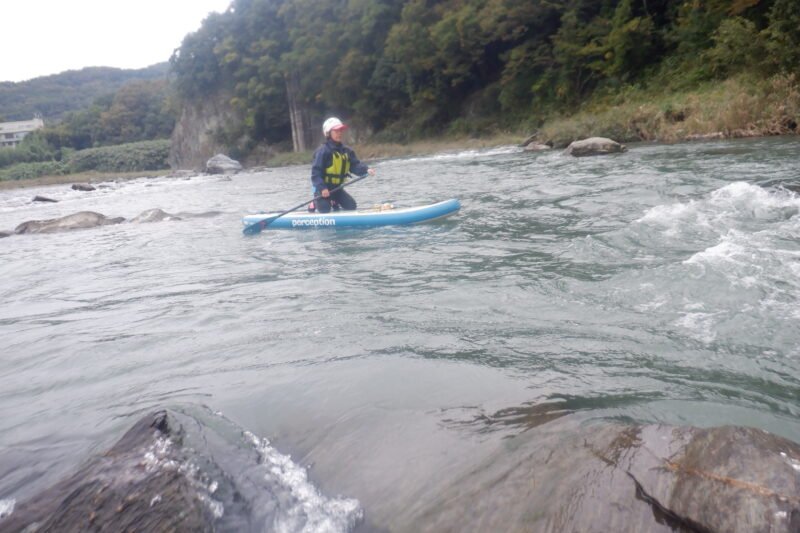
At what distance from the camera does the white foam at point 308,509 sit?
70.2 inches

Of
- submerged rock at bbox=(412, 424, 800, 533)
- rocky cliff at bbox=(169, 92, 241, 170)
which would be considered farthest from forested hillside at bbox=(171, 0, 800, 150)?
submerged rock at bbox=(412, 424, 800, 533)

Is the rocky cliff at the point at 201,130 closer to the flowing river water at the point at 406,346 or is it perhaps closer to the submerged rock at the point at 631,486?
the flowing river water at the point at 406,346

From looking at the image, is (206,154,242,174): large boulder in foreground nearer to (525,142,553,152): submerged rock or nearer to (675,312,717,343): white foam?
(525,142,553,152): submerged rock

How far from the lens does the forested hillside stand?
1603 cm

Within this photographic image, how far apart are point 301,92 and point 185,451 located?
136 feet

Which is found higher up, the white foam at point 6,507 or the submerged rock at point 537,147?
the white foam at point 6,507

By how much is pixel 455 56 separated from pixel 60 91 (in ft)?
420

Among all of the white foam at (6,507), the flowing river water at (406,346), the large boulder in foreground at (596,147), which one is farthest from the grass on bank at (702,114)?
the white foam at (6,507)

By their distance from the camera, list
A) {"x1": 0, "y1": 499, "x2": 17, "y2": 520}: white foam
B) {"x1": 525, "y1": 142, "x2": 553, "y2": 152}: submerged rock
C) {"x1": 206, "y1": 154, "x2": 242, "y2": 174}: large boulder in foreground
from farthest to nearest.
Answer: {"x1": 206, "y1": 154, "x2": 242, "y2": 174}: large boulder in foreground < {"x1": 525, "y1": 142, "x2": 553, "y2": 152}: submerged rock < {"x1": 0, "y1": 499, "x2": 17, "y2": 520}: white foam

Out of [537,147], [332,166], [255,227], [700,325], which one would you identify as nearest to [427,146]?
[537,147]

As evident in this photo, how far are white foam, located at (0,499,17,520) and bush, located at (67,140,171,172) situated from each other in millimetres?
59783

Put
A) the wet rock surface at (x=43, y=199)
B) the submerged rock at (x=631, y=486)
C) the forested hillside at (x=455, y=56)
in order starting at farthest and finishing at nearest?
the wet rock surface at (x=43, y=199)
the forested hillside at (x=455, y=56)
the submerged rock at (x=631, y=486)

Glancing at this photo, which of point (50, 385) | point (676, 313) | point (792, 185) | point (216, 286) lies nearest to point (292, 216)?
point (216, 286)

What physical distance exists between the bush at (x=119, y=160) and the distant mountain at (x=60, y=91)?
52.5 m
